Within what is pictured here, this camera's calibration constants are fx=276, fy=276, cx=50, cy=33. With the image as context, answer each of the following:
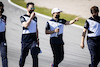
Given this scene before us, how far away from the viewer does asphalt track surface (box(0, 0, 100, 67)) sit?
10160 millimetres

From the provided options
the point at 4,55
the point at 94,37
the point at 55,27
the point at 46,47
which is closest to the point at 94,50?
the point at 94,37

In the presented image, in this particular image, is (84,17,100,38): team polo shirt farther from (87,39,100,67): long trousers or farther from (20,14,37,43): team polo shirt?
(20,14,37,43): team polo shirt

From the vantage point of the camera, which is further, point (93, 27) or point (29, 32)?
point (93, 27)

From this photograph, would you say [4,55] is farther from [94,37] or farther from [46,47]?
[46,47]

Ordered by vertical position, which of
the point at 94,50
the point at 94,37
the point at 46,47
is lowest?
the point at 46,47

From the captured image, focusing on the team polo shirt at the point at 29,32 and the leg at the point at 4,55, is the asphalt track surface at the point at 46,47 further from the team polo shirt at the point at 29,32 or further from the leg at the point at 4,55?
the team polo shirt at the point at 29,32

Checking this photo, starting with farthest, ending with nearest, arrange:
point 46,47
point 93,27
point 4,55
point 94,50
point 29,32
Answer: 1. point 46,47
2. point 93,27
3. point 94,50
4. point 29,32
5. point 4,55

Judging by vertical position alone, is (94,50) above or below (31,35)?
below

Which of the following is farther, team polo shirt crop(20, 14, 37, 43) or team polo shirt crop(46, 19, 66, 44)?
team polo shirt crop(46, 19, 66, 44)

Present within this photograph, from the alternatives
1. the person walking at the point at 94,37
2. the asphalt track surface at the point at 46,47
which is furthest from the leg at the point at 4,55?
the person walking at the point at 94,37

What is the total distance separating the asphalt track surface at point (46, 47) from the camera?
33.3ft

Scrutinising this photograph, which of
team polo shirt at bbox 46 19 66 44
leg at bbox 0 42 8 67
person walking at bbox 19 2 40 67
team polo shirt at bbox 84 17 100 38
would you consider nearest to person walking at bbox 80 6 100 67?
team polo shirt at bbox 84 17 100 38

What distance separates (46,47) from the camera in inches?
483

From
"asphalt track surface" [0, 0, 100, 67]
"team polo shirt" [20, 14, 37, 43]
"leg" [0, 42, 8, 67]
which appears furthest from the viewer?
"asphalt track surface" [0, 0, 100, 67]
